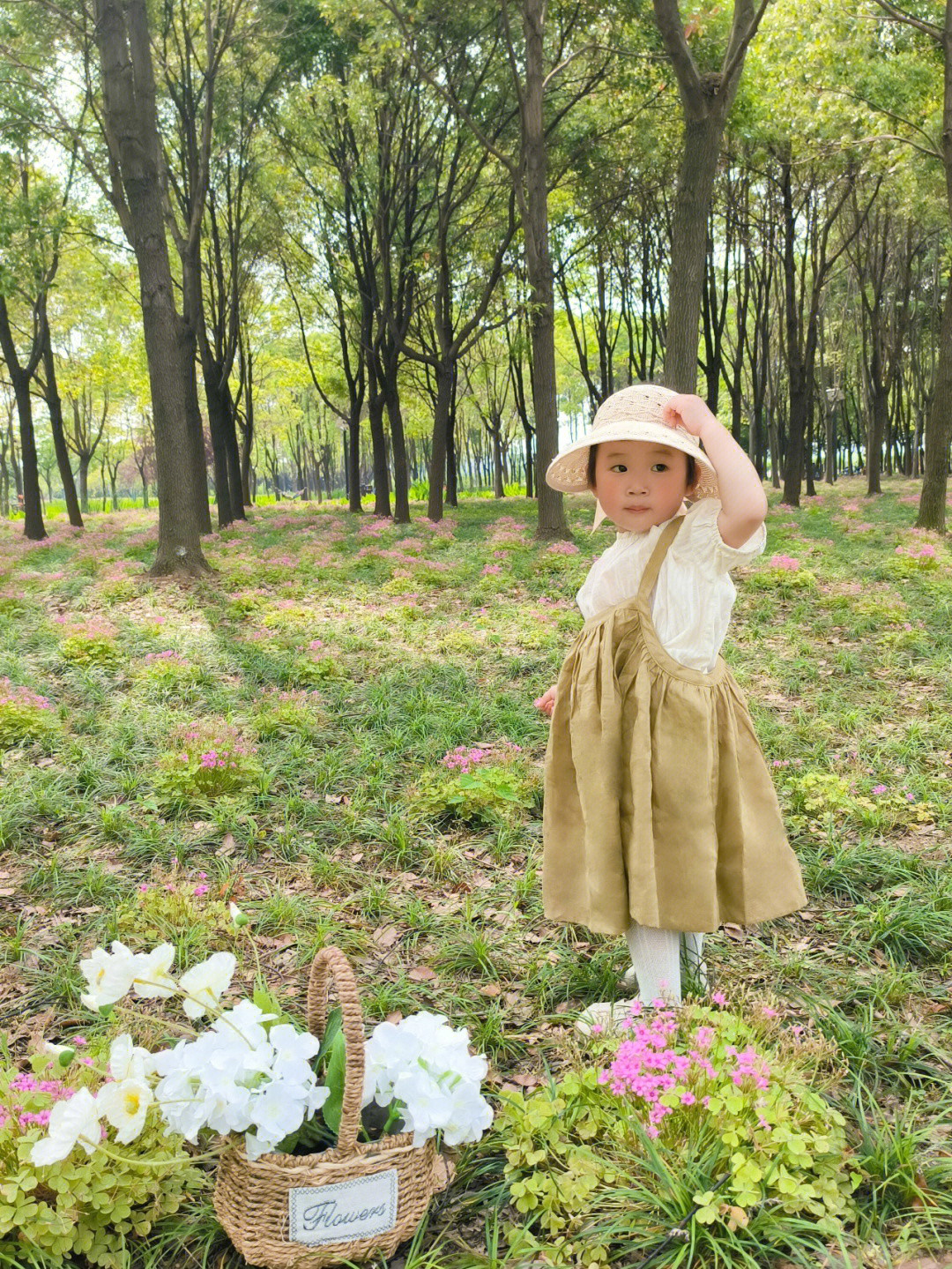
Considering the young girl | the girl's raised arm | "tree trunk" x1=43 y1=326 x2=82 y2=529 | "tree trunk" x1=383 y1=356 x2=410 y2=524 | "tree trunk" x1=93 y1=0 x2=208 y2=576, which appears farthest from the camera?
"tree trunk" x1=43 y1=326 x2=82 y2=529

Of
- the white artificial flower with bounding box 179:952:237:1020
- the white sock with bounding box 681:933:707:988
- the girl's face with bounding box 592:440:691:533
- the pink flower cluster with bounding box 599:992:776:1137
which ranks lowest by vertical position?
the white sock with bounding box 681:933:707:988

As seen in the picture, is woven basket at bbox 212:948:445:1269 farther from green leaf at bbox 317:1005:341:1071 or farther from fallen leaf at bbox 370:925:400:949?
fallen leaf at bbox 370:925:400:949

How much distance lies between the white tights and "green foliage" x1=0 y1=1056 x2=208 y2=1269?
1.30 meters

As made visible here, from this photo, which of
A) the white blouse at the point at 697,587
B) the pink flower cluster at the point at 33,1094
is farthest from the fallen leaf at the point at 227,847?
the white blouse at the point at 697,587

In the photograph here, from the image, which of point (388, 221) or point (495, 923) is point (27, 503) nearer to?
point (388, 221)

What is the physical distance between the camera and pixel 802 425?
1894 centimetres

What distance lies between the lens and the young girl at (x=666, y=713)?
89.4 inches

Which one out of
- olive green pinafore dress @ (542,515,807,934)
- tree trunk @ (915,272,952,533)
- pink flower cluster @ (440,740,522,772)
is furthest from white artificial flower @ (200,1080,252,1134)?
tree trunk @ (915,272,952,533)

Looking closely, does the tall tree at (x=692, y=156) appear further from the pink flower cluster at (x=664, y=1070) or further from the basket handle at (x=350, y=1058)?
the basket handle at (x=350, y=1058)

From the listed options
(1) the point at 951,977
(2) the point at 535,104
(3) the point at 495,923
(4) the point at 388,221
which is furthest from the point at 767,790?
(4) the point at 388,221

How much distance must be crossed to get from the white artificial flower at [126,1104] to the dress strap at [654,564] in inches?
67.1

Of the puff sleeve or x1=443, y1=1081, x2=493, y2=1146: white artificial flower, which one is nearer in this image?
x1=443, y1=1081, x2=493, y2=1146: white artificial flower

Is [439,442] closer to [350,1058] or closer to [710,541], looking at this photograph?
[710,541]

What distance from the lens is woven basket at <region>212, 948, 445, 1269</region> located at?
5.60ft
